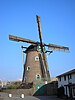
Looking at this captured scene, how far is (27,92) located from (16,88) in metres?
3.24

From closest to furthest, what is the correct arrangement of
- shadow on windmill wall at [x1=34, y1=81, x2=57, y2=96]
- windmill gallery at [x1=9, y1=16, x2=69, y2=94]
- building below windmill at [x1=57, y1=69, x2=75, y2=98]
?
building below windmill at [x1=57, y1=69, x2=75, y2=98], shadow on windmill wall at [x1=34, y1=81, x2=57, y2=96], windmill gallery at [x1=9, y1=16, x2=69, y2=94]

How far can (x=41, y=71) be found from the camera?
52.3 metres

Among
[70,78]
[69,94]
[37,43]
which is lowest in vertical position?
[69,94]

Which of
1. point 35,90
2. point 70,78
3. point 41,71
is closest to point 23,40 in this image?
point 41,71

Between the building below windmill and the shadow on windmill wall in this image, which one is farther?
the shadow on windmill wall

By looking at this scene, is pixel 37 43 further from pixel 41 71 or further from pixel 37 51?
pixel 41 71

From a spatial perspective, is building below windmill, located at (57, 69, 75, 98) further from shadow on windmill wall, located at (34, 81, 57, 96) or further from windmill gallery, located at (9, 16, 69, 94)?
windmill gallery, located at (9, 16, 69, 94)

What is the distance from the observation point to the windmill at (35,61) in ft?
170

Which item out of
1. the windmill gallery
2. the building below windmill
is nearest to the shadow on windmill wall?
the windmill gallery

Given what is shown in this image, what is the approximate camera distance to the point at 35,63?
52594 millimetres

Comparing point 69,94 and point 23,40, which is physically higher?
point 23,40

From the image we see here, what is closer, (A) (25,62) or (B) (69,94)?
(B) (69,94)

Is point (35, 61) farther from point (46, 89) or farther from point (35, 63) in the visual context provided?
point (46, 89)

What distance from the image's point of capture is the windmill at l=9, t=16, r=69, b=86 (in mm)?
51688
